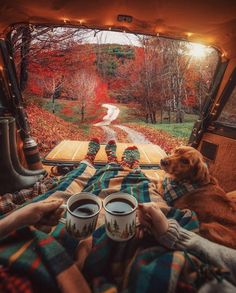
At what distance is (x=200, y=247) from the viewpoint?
899 mm

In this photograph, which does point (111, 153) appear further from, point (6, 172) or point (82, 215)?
point (82, 215)

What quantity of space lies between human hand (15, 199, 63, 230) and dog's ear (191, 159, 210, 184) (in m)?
1.10

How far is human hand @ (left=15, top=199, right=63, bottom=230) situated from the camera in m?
0.88

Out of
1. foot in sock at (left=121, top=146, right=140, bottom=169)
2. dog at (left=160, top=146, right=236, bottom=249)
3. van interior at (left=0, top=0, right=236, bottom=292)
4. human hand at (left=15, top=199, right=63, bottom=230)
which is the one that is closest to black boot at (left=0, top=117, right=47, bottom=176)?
van interior at (left=0, top=0, right=236, bottom=292)

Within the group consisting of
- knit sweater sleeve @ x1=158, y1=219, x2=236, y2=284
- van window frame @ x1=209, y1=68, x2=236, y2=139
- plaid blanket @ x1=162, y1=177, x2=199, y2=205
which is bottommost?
plaid blanket @ x1=162, y1=177, x2=199, y2=205

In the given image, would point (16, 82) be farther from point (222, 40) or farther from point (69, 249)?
point (222, 40)

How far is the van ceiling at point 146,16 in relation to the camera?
1.47 meters

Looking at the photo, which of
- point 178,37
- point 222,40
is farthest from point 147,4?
point 222,40

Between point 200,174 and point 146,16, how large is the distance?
144 cm

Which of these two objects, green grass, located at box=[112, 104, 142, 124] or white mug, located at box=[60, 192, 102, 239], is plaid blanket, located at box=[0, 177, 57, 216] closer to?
white mug, located at box=[60, 192, 102, 239]

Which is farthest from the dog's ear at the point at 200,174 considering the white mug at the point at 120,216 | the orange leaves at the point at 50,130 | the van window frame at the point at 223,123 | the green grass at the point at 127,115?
the green grass at the point at 127,115

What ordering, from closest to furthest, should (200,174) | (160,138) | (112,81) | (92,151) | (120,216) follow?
(120,216) < (200,174) < (92,151) < (160,138) < (112,81)

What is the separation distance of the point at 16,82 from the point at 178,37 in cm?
190

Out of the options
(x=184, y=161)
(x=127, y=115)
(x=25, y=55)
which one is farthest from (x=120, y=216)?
(x=127, y=115)
